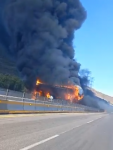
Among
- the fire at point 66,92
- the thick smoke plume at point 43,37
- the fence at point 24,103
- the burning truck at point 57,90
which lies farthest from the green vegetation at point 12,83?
the fence at point 24,103

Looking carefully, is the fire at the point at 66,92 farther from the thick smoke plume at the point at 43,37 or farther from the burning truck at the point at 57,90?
the thick smoke plume at the point at 43,37

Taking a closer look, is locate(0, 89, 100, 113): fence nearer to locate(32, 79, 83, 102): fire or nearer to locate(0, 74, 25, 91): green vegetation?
locate(32, 79, 83, 102): fire

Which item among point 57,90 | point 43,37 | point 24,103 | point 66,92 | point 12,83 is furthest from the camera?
point 12,83

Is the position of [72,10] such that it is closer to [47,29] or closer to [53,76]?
[47,29]

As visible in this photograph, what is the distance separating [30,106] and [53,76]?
108 feet

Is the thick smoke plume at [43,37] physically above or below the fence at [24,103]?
above

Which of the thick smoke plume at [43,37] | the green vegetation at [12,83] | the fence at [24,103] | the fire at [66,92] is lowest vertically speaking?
the fence at [24,103]

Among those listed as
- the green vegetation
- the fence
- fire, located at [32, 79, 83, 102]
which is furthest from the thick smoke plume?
the fence

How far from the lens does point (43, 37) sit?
60.7 m

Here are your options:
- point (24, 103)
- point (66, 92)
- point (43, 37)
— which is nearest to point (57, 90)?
point (66, 92)

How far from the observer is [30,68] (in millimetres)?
59594

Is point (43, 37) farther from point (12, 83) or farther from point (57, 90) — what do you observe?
point (12, 83)

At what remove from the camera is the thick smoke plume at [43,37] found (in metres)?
59.6

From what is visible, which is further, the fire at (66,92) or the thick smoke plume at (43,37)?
the thick smoke plume at (43,37)
